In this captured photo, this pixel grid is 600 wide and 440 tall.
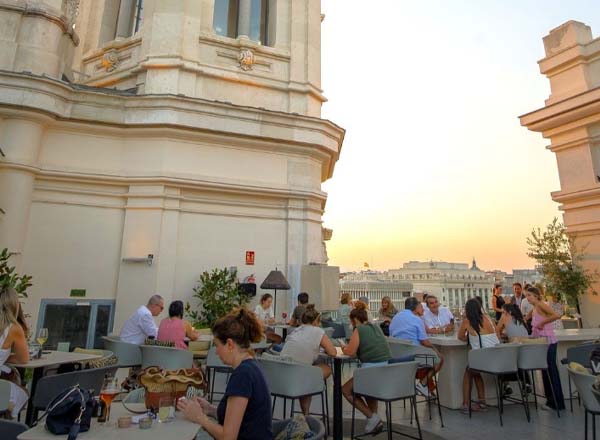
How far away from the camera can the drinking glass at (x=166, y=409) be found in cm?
235

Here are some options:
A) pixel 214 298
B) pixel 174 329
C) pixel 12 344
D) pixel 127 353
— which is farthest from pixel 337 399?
pixel 214 298

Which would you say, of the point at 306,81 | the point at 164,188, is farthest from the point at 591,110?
the point at 164,188

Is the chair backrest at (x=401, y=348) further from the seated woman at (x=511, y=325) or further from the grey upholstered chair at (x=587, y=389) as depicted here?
the grey upholstered chair at (x=587, y=389)

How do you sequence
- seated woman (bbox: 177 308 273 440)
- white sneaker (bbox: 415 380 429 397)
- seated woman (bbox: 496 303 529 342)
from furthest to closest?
seated woman (bbox: 496 303 529 342)
white sneaker (bbox: 415 380 429 397)
seated woman (bbox: 177 308 273 440)

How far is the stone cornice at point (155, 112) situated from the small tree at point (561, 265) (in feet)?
23.6

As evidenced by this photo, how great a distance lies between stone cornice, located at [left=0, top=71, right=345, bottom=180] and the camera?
8.37 metres

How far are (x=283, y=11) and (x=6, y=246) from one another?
951 cm

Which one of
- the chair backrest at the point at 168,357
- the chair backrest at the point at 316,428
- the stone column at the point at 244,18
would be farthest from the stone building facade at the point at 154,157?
the chair backrest at the point at 316,428

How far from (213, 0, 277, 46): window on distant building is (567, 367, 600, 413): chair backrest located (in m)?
11.1

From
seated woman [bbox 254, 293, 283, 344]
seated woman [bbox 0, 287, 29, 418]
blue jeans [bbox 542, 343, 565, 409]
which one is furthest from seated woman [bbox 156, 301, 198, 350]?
blue jeans [bbox 542, 343, 565, 409]

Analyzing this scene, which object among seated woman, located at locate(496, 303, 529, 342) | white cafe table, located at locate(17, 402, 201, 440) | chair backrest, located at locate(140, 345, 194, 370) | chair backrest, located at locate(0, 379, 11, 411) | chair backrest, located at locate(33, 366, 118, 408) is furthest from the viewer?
seated woman, located at locate(496, 303, 529, 342)

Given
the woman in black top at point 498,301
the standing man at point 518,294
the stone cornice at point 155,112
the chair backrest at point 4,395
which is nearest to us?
the chair backrest at point 4,395

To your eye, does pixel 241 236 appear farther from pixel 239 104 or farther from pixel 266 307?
pixel 239 104

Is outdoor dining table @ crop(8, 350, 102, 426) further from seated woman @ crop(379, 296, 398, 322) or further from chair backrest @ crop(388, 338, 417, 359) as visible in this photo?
seated woman @ crop(379, 296, 398, 322)
